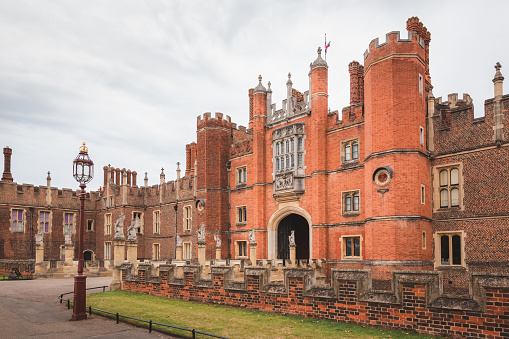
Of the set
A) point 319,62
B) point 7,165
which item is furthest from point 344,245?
point 7,165

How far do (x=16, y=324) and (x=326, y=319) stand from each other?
9259mm

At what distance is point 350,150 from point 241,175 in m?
9.81

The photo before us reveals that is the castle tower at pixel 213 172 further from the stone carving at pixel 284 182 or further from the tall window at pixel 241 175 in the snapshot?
the stone carving at pixel 284 182

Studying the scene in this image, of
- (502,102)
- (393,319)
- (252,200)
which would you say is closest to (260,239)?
(252,200)

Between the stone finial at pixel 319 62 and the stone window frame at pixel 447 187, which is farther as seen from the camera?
the stone finial at pixel 319 62

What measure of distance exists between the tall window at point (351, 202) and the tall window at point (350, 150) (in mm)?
1904

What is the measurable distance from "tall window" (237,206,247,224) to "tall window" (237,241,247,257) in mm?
1511

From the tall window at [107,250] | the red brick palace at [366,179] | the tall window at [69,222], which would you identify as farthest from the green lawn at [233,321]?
the tall window at [69,222]

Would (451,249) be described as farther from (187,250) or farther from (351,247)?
(187,250)

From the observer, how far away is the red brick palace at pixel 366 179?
1862 cm

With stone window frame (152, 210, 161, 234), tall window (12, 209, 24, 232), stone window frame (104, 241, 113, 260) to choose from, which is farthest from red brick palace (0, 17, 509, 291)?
stone window frame (104, 241, 113, 260)

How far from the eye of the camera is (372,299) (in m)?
11.0

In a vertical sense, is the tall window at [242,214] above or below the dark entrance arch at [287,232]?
→ above

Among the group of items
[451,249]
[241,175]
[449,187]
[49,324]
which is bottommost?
[49,324]
